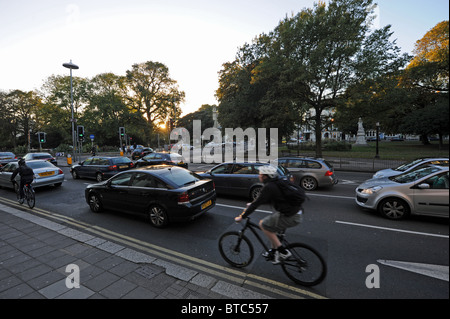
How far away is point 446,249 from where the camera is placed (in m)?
2.32

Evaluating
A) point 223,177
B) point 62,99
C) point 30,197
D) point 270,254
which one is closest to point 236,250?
point 270,254

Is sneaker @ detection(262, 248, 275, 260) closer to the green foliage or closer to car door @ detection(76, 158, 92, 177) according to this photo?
car door @ detection(76, 158, 92, 177)

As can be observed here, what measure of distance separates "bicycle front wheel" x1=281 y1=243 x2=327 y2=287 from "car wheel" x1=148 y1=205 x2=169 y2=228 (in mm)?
3277

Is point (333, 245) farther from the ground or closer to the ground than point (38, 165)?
closer to the ground

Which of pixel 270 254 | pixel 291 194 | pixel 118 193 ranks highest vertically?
pixel 291 194

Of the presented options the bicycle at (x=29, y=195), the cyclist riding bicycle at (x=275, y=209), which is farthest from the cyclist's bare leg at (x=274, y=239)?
the bicycle at (x=29, y=195)

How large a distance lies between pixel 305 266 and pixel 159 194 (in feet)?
12.5

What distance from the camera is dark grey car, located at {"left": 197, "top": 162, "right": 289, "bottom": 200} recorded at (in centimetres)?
796

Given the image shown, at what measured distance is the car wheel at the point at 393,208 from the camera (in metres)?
5.42

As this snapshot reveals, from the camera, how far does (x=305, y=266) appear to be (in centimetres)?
341

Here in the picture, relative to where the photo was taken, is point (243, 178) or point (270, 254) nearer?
point (270, 254)

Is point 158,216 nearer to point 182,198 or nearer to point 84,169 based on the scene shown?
point 182,198
